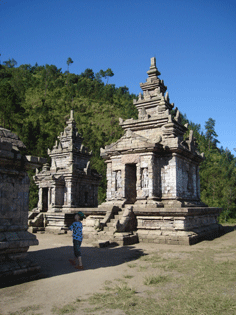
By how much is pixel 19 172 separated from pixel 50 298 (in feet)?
11.1

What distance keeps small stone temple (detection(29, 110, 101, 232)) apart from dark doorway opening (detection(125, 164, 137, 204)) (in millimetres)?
4817

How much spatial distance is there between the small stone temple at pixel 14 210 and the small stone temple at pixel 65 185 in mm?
11707

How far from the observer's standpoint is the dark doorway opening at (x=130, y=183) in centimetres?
1554

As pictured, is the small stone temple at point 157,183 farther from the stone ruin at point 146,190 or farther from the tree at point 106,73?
the tree at point 106,73

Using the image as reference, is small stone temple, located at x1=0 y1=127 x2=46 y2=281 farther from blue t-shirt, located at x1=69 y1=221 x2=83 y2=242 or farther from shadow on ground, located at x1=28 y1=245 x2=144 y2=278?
blue t-shirt, located at x1=69 y1=221 x2=83 y2=242

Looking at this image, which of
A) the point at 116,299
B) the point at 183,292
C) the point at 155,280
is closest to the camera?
the point at 116,299

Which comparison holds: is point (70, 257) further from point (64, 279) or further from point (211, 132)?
point (211, 132)

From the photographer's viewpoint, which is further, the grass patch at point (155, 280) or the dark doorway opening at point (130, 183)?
the dark doorway opening at point (130, 183)

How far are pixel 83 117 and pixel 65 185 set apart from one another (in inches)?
1881

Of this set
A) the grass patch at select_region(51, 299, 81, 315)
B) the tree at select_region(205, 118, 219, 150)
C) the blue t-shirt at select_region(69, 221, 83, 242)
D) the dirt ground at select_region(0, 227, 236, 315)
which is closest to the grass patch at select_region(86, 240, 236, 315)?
the grass patch at select_region(51, 299, 81, 315)

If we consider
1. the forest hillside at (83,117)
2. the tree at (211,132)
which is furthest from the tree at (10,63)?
the tree at (211,132)

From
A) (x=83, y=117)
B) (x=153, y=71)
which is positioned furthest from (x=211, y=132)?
(x=153, y=71)

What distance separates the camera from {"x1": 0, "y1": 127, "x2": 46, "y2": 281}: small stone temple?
254 inches

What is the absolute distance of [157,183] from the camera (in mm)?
14922
